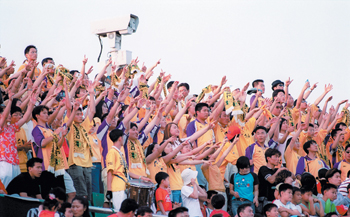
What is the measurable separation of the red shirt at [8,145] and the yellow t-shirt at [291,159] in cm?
556

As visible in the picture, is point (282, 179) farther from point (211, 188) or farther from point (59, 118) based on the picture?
point (59, 118)

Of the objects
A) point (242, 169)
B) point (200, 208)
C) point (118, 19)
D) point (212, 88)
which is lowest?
point (200, 208)

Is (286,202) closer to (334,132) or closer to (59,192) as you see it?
(59,192)

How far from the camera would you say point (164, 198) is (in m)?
8.05

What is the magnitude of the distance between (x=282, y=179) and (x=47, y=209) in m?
4.29

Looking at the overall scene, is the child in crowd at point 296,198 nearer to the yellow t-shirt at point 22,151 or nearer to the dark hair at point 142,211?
the dark hair at point 142,211

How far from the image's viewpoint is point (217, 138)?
10.4 m

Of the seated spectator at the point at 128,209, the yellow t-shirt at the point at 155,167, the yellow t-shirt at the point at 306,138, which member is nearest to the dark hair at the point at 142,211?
the seated spectator at the point at 128,209

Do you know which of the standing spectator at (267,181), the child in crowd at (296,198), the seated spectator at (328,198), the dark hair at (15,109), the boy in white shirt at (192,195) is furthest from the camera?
the seated spectator at (328,198)

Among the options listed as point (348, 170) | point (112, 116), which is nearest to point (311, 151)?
point (348, 170)

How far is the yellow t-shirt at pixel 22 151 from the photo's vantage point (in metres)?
7.99

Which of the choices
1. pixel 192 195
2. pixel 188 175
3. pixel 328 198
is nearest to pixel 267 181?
pixel 328 198

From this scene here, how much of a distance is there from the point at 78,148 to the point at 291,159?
15.3 feet

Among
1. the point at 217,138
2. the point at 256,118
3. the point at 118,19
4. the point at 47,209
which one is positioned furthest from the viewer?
the point at 118,19
